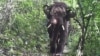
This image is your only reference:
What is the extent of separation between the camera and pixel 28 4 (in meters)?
6.36

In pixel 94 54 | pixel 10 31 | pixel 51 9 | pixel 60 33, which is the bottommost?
pixel 94 54

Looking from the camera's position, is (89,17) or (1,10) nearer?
(89,17)

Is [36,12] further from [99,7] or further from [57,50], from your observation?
[57,50]

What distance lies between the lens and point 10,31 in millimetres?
6305

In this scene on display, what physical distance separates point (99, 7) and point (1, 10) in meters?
1.95

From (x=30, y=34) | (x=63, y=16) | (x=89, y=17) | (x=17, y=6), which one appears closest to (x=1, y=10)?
(x=17, y=6)

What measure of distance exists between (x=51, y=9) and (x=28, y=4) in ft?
6.22

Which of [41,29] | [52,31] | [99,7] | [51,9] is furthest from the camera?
[41,29]

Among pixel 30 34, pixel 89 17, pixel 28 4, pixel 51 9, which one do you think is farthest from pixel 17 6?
pixel 51 9

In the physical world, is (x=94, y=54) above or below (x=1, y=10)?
below

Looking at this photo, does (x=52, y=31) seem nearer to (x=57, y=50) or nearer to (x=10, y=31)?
(x=57, y=50)

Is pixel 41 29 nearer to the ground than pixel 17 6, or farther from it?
nearer to the ground

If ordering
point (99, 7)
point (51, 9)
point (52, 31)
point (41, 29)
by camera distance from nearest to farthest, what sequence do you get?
point (52, 31)
point (51, 9)
point (99, 7)
point (41, 29)

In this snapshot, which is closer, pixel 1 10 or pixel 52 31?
pixel 52 31
